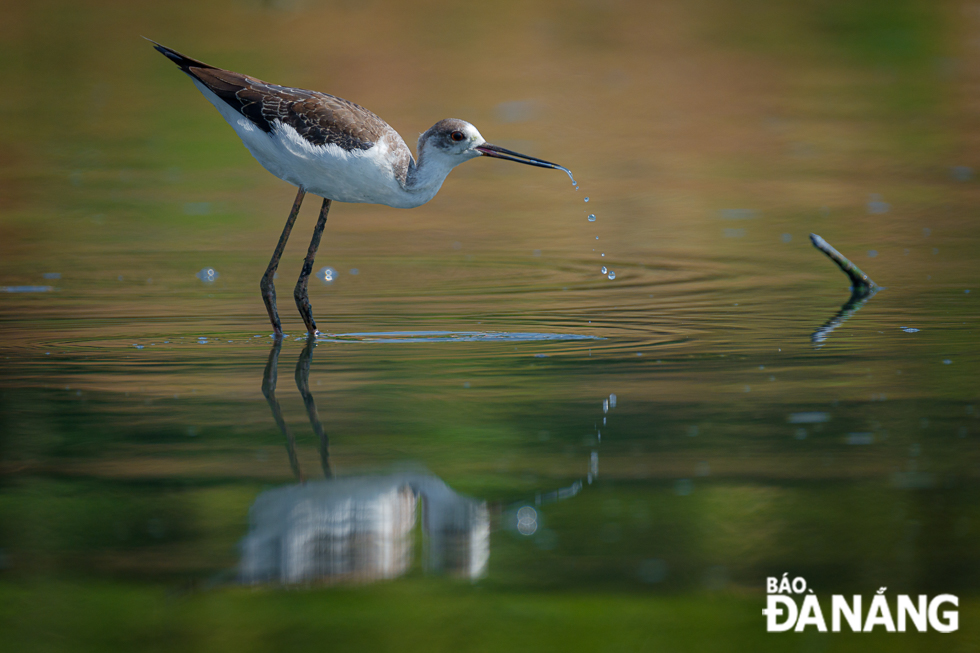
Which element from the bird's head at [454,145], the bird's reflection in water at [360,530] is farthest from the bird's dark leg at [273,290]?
the bird's reflection in water at [360,530]

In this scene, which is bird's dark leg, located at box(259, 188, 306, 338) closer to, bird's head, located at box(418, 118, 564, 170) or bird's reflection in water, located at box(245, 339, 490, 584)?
bird's head, located at box(418, 118, 564, 170)

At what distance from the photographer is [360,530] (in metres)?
4.86

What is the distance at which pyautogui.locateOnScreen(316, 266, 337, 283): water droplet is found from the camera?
420 inches

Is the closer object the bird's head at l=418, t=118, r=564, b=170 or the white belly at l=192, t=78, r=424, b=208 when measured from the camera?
the white belly at l=192, t=78, r=424, b=208

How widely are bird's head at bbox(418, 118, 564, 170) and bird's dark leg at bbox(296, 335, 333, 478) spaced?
4.45ft

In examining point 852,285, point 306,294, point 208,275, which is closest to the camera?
point 306,294

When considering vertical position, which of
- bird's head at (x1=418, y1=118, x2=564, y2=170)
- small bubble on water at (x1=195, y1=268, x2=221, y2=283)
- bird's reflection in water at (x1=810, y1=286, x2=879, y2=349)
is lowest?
bird's reflection in water at (x1=810, y1=286, x2=879, y2=349)

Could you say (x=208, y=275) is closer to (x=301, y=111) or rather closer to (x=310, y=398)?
(x=301, y=111)

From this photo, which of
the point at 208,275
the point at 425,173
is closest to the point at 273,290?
the point at 425,173

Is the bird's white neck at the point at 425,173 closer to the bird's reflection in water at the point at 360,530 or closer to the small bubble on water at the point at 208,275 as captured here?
the small bubble on water at the point at 208,275

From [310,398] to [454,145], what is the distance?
227 centimetres

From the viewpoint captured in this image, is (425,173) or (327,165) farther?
(425,173)

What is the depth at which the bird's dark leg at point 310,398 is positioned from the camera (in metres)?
5.67

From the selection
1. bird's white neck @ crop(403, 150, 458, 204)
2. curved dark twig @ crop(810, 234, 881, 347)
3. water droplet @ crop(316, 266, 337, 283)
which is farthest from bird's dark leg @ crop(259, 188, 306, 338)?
curved dark twig @ crop(810, 234, 881, 347)
